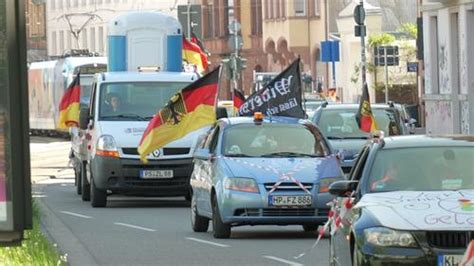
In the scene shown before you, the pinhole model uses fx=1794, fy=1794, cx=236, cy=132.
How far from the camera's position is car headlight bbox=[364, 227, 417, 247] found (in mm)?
12414

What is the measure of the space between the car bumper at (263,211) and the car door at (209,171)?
0.70 m

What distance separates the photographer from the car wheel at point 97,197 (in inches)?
1147

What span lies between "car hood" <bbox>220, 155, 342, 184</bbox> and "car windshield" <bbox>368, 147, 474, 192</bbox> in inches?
261

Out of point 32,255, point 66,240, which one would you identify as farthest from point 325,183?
point 32,255

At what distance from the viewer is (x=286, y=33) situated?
309 feet

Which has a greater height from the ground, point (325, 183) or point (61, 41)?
point (61, 41)

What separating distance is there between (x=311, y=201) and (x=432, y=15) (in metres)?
27.4

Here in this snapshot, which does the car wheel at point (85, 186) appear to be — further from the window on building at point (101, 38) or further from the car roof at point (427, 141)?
the window on building at point (101, 38)

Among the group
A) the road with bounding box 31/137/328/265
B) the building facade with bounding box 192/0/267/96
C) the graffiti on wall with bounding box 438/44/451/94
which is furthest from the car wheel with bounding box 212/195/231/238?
the building facade with bounding box 192/0/267/96

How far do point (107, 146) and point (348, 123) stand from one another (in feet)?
14.3

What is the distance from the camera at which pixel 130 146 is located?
1130 inches

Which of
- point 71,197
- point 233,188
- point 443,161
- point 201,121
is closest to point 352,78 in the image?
point 71,197

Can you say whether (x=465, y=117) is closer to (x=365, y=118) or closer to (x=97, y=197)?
(x=365, y=118)

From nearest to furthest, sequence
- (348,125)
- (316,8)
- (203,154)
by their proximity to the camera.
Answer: (203,154) → (348,125) → (316,8)
